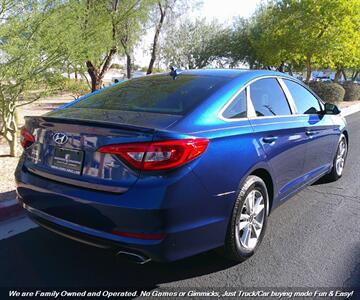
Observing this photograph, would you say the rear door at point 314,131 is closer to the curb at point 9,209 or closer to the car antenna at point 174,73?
the car antenna at point 174,73

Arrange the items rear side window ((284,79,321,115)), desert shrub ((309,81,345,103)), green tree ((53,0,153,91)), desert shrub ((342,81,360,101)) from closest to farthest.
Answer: rear side window ((284,79,321,115)) < green tree ((53,0,153,91)) < desert shrub ((309,81,345,103)) < desert shrub ((342,81,360,101))

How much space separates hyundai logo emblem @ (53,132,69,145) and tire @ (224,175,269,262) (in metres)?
1.36

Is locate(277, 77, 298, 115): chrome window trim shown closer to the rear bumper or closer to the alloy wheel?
the alloy wheel

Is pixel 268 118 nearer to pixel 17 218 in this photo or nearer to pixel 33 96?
pixel 17 218

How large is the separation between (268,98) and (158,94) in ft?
3.67

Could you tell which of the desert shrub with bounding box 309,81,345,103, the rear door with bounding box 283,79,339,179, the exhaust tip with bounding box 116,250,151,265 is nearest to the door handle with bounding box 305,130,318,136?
the rear door with bounding box 283,79,339,179

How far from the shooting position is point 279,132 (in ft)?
11.5

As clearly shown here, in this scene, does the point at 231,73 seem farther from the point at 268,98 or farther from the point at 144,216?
the point at 144,216

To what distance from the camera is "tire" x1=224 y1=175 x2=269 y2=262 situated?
2.93m

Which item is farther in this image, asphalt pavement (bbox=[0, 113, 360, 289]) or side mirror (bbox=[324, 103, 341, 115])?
side mirror (bbox=[324, 103, 341, 115])

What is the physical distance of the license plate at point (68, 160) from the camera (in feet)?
8.60

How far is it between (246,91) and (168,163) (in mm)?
1288

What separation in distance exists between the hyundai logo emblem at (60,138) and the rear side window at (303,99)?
2.55m

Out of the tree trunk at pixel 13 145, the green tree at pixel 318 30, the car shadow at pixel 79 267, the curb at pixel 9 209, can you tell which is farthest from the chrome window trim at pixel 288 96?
the green tree at pixel 318 30
